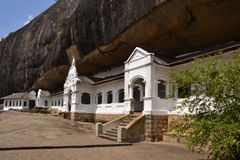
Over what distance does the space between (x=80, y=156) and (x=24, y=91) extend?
1945 inches

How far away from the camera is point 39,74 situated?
46844 mm

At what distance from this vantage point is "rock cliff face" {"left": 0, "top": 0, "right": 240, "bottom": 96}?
18.8m

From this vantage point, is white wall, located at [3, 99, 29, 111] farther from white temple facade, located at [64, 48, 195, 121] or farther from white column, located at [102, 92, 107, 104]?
white column, located at [102, 92, 107, 104]

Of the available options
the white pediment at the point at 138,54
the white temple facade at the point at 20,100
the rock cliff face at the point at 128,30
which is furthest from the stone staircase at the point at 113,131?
the white temple facade at the point at 20,100

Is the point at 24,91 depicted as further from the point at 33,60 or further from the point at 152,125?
the point at 152,125

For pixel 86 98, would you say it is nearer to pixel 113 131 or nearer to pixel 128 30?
pixel 128 30

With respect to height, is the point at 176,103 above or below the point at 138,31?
below

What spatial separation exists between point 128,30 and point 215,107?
48.7 ft

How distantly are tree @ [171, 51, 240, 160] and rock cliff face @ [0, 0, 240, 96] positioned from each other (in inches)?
369

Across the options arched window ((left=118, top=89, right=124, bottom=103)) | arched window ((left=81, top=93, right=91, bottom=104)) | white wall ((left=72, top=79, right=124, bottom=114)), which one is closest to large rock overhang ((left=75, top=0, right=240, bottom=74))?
white wall ((left=72, top=79, right=124, bottom=114))

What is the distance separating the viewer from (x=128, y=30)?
2288 centimetres

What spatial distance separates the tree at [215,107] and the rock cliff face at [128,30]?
369 inches

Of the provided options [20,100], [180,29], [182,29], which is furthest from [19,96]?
[182,29]

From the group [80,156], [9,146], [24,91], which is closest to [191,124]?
[80,156]
